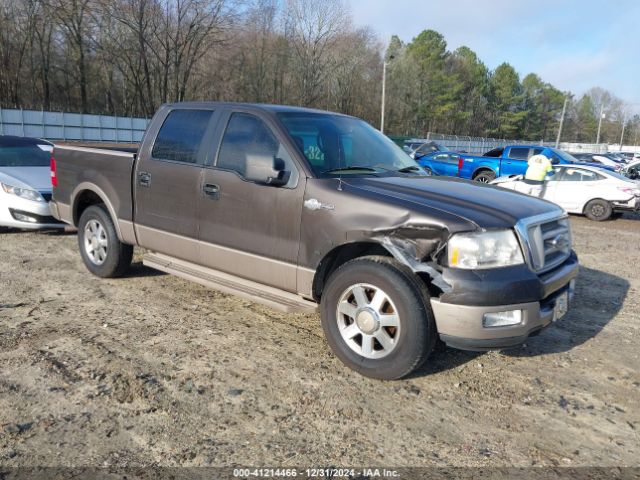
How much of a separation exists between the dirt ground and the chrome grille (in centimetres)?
86

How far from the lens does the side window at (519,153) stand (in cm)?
1695

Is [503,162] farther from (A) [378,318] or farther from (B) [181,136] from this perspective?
(A) [378,318]

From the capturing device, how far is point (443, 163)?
18.1 meters

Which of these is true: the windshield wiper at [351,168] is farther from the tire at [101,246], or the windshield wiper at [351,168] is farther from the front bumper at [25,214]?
the front bumper at [25,214]

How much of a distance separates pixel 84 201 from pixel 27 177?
8.87ft

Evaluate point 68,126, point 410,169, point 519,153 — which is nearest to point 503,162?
point 519,153

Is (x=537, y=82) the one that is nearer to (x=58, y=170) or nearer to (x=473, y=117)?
(x=473, y=117)

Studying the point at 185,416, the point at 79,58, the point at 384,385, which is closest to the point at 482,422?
the point at 384,385

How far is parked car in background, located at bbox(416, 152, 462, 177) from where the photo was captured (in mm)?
17750

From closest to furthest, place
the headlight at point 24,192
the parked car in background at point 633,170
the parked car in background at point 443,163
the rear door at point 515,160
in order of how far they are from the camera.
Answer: the headlight at point 24,192 → the rear door at point 515,160 → the parked car in background at point 443,163 → the parked car in background at point 633,170

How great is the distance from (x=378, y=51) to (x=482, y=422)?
207ft

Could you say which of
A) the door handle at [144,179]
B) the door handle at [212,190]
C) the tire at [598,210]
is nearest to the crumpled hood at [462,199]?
the door handle at [212,190]

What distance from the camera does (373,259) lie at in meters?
3.59

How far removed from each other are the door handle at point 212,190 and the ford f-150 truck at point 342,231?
0.6 inches
